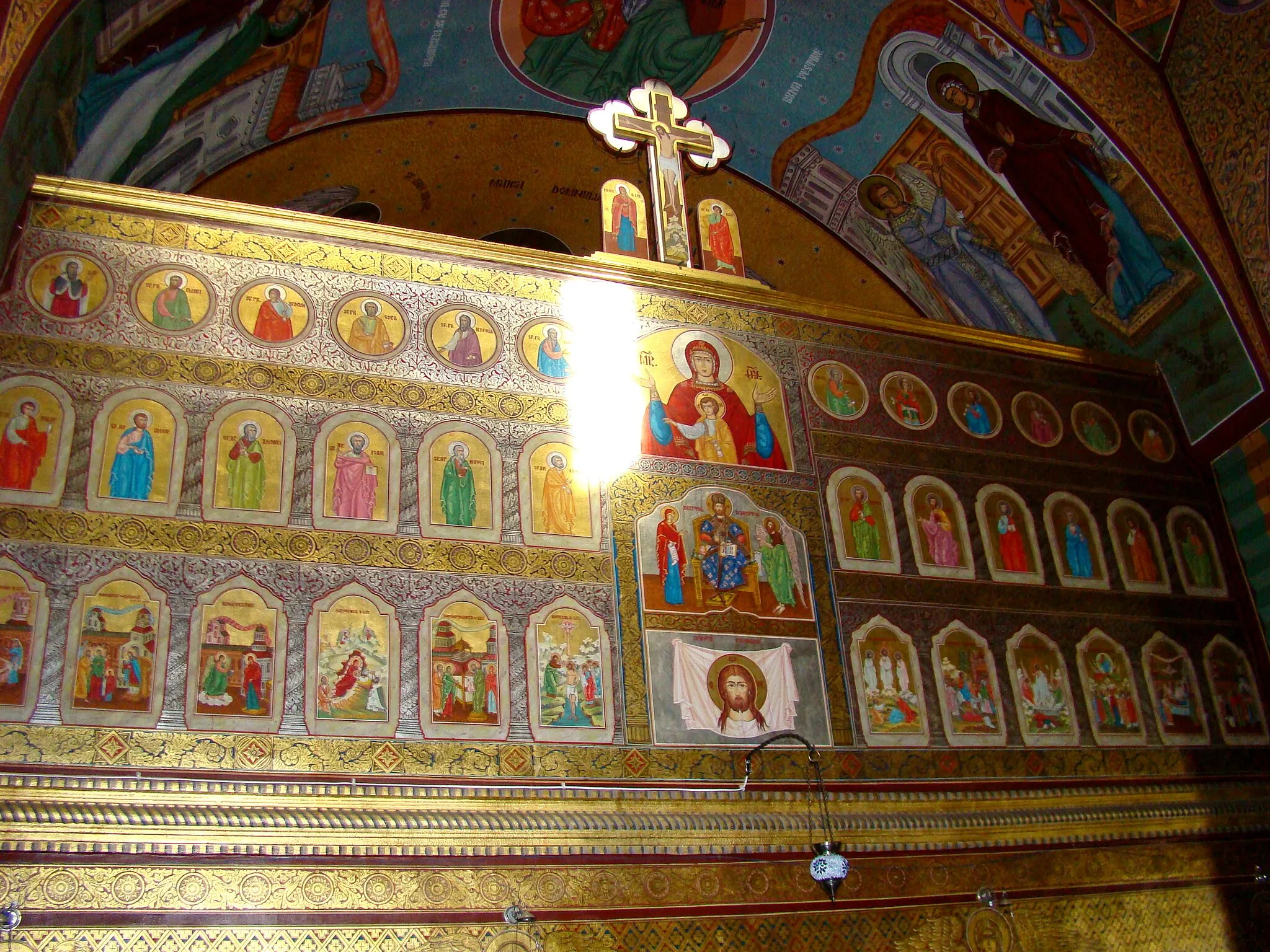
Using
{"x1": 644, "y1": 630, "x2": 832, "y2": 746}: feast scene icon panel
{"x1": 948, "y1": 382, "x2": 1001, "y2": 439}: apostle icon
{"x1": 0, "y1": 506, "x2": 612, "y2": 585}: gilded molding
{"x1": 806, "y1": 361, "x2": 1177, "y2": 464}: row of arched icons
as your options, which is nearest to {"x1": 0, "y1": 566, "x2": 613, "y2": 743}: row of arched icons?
{"x1": 0, "y1": 506, "x2": 612, "y2": 585}: gilded molding

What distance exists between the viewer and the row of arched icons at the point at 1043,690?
8758 millimetres

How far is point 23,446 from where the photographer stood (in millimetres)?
7457

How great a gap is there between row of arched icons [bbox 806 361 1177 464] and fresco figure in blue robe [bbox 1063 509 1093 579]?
2.28 feet

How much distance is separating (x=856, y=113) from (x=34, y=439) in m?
7.74

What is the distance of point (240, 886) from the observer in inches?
262

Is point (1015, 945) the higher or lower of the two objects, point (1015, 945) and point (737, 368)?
the lower

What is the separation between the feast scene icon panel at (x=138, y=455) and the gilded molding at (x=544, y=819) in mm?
1713

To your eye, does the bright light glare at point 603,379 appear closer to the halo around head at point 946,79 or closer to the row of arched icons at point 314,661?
the row of arched icons at point 314,661

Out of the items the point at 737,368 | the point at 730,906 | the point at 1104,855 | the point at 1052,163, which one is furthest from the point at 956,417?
the point at 730,906

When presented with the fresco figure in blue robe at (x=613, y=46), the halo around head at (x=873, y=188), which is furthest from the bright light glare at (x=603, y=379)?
the halo around head at (x=873, y=188)

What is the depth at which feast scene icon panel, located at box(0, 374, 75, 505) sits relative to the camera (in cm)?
735

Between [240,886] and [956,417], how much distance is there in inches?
251

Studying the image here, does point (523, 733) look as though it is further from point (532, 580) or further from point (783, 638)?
point (783, 638)

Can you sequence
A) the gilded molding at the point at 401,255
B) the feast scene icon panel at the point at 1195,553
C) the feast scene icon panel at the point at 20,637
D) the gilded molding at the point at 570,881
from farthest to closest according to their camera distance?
the feast scene icon panel at the point at 1195,553
the gilded molding at the point at 401,255
the feast scene icon panel at the point at 20,637
the gilded molding at the point at 570,881
